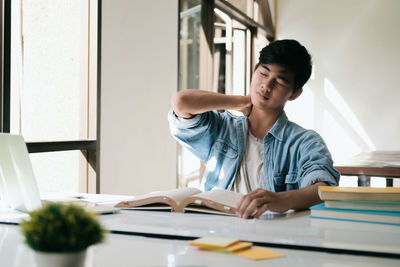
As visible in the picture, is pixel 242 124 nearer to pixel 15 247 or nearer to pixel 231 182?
pixel 231 182

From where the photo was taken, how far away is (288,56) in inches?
64.8

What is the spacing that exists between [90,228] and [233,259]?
37cm

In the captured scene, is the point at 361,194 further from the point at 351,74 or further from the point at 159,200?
the point at 351,74

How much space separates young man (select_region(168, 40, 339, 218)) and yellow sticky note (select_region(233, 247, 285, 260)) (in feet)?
2.27

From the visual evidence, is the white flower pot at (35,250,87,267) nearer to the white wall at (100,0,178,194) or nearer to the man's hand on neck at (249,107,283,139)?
the man's hand on neck at (249,107,283,139)

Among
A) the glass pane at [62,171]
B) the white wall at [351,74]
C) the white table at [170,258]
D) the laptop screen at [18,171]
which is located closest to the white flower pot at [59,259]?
the white table at [170,258]

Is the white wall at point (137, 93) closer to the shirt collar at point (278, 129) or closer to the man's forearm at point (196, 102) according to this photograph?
the man's forearm at point (196, 102)

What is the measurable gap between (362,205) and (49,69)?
1.74 metres

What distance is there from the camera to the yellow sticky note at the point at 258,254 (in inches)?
32.1

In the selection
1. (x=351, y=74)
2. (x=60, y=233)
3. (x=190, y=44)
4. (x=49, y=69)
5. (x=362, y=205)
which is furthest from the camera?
(x=351, y=74)

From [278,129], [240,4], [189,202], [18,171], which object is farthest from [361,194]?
[240,4]

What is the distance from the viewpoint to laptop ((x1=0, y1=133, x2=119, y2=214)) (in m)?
1.07

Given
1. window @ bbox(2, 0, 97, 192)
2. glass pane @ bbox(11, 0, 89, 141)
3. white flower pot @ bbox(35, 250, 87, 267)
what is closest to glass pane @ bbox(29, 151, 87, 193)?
window @ bbox(2, 0, 97, 192)

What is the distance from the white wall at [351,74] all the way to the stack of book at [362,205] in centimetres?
459
